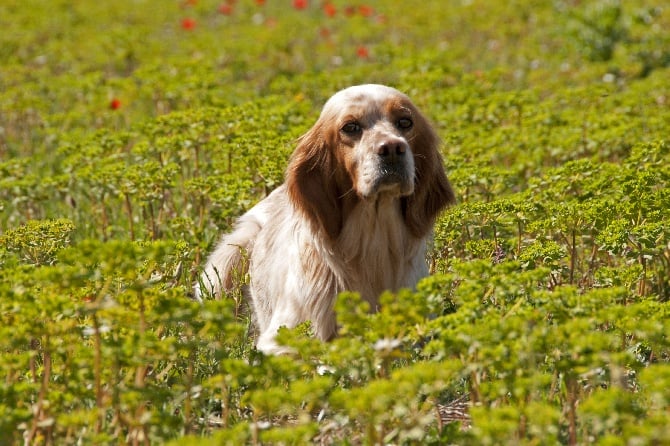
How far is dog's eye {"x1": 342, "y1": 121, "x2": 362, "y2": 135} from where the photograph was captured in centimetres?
456

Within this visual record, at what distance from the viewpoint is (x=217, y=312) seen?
10.4ft

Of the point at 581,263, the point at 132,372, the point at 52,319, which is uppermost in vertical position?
the point at 52,319

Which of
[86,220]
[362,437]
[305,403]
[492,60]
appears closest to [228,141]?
[86,220]

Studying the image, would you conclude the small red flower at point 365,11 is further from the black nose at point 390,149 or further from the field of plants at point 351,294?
the black nose at point 390,149

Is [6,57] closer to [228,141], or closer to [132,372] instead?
[228,141]

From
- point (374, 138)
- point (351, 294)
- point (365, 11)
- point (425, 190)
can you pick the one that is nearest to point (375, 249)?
point (425, 190)

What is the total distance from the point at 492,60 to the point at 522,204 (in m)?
5.44

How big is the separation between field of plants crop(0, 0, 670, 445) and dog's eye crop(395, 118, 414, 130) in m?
0.46

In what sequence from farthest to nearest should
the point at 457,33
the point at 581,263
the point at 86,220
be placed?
the point at 457,33, the point at 86,220, the point at 581,263

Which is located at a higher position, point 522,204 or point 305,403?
point 522,204

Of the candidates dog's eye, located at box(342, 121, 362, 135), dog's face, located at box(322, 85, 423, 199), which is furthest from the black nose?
dog's eye, located at box(342, 121, 362, 135)

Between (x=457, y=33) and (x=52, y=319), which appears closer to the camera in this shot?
(x=52, y=319)

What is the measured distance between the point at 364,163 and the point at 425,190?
42 centimetres

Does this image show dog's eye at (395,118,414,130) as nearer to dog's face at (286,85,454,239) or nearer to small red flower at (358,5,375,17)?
dog's face at (286,85,454,239)
